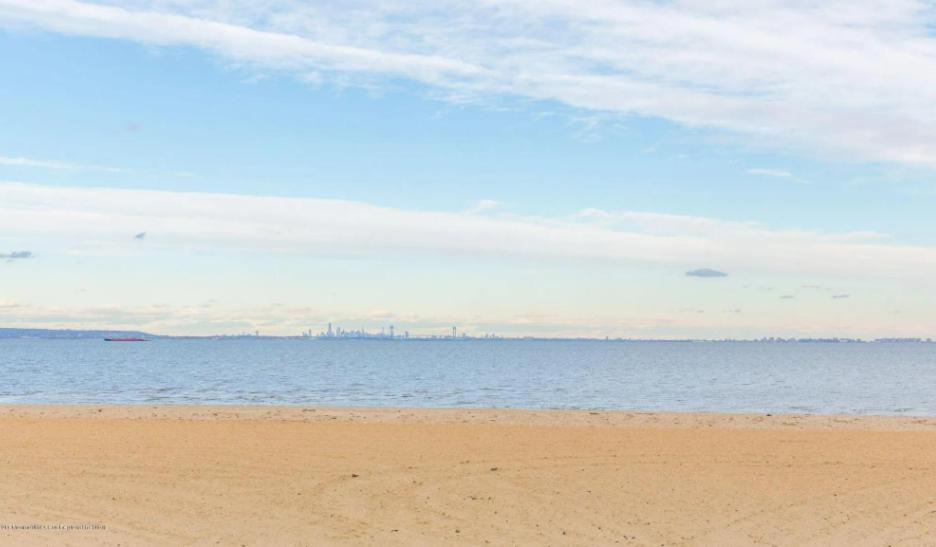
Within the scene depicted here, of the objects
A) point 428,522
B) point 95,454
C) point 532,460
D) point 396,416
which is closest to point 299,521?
point 428,522

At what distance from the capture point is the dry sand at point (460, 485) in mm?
12711

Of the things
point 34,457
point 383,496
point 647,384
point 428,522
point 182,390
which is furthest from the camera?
point 647,384

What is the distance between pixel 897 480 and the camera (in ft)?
55.6

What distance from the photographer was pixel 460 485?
15.8 m

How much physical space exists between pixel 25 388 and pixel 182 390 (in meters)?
11.2

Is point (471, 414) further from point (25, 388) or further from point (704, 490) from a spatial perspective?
point (25, 388)

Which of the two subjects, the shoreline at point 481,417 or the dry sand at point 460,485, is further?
the shoreline at point 481,417

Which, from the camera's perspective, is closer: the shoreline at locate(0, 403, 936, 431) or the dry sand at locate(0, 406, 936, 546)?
the dry sand at locate(0, 406, 936, 546)

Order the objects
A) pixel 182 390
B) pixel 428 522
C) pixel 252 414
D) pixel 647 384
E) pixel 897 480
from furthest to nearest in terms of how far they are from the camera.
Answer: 1. pixel 647 384
2. pixel 182 390
3. pixel 252 414
4. pixel 897 480
5. pixel 428 522

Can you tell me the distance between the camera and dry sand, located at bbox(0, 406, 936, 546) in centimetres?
1271

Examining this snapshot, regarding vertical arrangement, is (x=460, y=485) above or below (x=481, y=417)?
above

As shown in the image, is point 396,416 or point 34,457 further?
point 396,416

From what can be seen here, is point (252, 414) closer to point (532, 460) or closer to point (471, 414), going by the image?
point (471, 414)

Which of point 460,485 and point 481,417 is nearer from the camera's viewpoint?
point 460,485
